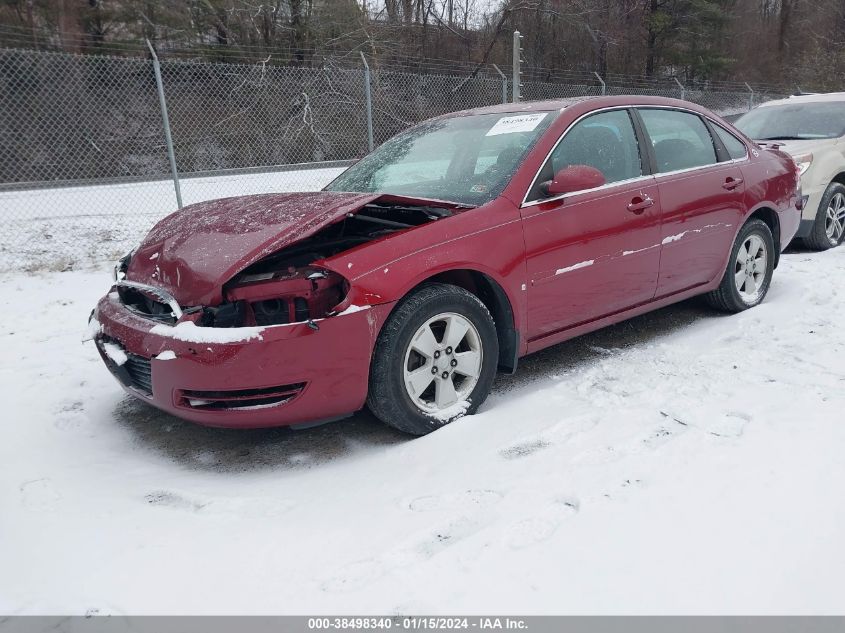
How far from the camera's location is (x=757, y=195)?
451cm

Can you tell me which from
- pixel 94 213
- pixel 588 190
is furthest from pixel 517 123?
pixel 94 213

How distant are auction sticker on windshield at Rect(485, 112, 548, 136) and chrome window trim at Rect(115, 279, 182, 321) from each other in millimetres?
2011

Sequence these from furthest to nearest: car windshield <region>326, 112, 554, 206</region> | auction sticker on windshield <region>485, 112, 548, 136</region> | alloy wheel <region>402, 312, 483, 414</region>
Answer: auction sticker on windshield <region>485, 112, 548, 136</region>
car windshield <region>326, 112, 554, 206</region>
alloy wheel <region>402, 312, 483, 414</region>

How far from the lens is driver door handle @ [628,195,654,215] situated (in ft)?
12.0

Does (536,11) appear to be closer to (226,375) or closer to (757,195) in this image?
(757,195)

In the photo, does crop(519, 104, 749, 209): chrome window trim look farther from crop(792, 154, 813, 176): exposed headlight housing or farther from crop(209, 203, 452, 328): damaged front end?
crop(792, 154, 813, 176): exposed headlight housing

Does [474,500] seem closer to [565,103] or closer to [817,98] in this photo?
[565,103]

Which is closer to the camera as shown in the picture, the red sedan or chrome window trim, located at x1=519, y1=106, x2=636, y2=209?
the red sedan

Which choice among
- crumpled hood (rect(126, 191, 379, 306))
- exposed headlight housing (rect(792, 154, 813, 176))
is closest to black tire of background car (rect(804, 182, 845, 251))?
exposed headlight housing (rect(792, 154, 813, 176))

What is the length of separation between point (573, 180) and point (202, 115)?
16574 mm

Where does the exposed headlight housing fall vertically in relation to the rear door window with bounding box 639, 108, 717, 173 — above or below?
below

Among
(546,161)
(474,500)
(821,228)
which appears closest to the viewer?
(474,500)

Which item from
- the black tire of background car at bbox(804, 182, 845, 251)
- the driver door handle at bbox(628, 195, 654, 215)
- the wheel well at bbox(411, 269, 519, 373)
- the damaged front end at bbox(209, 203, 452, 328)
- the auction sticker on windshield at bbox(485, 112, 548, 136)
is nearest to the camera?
the damaged front end at bbox(209, 203, 452, 328)

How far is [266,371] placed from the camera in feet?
8.38
